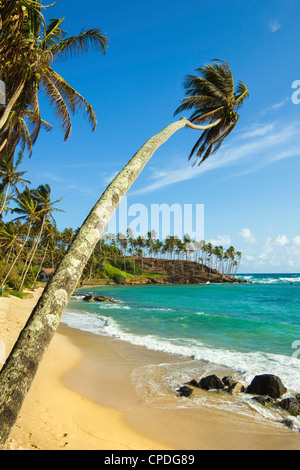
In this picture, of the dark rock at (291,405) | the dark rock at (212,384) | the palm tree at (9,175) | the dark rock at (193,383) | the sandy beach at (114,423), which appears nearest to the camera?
the sandy beach at (114,423)

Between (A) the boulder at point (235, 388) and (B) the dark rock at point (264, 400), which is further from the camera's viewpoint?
(A) the boulder at point (235, 388)

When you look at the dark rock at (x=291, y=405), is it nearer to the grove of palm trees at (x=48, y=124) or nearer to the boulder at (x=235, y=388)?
the boulder at (x=235, y=388)

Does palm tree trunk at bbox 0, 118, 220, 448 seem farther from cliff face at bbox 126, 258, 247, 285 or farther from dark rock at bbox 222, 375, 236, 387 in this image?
cliff face at bbox 126, 258, 247, 285

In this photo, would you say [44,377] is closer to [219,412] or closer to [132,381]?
[132,381]

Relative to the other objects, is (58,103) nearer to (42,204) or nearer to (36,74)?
(36,74)

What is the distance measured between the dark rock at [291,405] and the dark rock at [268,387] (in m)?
0.58

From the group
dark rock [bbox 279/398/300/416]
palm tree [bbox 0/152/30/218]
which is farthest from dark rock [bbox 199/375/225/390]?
palm tree [bbox 0/152/30/218]

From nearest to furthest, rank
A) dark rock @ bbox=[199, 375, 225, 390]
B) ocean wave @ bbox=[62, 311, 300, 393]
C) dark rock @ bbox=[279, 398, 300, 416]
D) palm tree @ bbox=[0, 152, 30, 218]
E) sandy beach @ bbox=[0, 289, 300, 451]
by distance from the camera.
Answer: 1. sandy beach @ bbox=[0, 289, 300, 451]
2. dark rock @ bbox=[279, 398, 300, 416]
3. dark rock @ bbox=[199, 375, 225, 390]
4. ocean wave @ bbox=[62, 311, 300, 393]
5. palm tree @ bbox=[0, 152, 30, 218]

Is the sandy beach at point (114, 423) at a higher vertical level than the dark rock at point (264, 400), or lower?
higher

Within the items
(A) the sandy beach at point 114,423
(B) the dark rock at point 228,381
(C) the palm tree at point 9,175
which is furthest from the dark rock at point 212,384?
(C) the palm tree at point 9,175

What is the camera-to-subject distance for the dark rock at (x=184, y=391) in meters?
7.54

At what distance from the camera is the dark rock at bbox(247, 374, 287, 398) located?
761 cm

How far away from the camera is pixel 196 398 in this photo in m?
7.43
